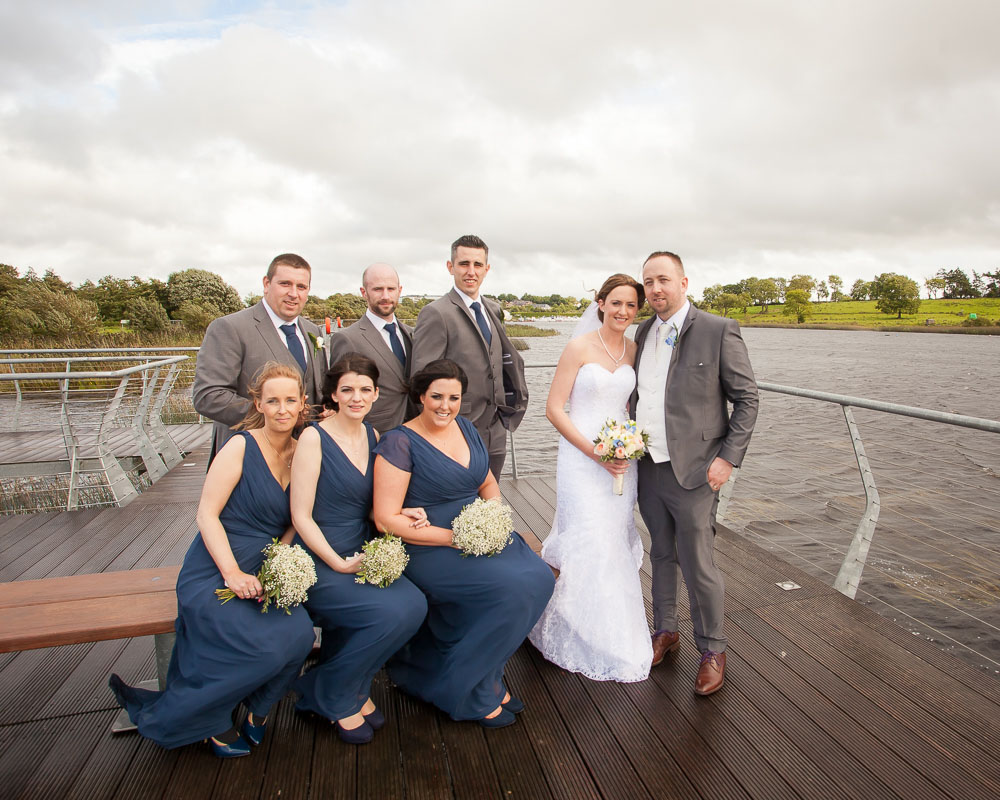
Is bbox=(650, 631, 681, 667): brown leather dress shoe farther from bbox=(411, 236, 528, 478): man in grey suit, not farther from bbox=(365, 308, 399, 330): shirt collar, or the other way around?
bbox=(365, 308, 399, 330): shirt collar

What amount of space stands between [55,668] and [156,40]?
21.9 ft

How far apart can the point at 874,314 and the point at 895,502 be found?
3476 inches

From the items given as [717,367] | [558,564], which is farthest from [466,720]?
[717,367]

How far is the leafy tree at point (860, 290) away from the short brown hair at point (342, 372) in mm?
112430

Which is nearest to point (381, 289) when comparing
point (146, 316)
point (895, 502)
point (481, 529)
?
point (481, 529)

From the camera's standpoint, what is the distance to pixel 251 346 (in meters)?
3.04

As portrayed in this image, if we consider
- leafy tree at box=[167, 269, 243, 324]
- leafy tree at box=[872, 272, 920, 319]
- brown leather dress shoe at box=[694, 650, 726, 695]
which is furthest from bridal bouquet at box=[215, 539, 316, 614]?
leafy tree at box=[872, 272, 920, 319]

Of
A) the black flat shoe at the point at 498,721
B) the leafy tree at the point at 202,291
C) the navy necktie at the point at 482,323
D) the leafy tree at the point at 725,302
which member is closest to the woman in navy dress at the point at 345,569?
the black flat shoe at the point at 498,721

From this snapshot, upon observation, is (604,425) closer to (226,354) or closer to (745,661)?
(745,661)

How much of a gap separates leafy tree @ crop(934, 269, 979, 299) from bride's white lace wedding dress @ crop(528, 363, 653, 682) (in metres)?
104

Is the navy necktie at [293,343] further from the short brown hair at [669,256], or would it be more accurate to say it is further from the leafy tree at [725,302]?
the leafy tree at [725,302]

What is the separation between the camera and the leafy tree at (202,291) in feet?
140

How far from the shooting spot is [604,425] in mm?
2893

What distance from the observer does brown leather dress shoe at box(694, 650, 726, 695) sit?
2.54m
